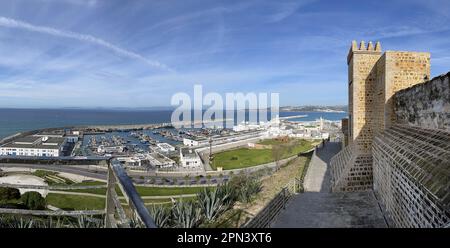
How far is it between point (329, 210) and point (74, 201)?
16.6 m

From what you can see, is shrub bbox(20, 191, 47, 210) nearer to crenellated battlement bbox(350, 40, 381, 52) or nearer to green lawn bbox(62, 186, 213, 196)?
green lawn bbox(62, 186, 213, 196)

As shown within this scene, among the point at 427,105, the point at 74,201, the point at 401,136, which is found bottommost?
the point at 74,201

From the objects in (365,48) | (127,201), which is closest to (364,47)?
(365,48)

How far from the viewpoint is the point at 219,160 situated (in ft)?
139

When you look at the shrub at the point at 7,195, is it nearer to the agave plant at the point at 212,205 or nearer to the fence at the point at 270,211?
the agave plant at the point at 212,205

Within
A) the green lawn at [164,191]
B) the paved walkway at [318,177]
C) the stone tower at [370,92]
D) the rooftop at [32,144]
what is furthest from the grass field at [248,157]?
the stone tower at [370,92]

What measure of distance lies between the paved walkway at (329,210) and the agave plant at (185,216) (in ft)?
6.32

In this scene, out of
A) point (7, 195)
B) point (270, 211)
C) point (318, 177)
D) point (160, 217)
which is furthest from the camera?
point (7, 195)

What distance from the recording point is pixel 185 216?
7.89 metres

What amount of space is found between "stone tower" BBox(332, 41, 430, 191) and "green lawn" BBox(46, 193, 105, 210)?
43.8ft

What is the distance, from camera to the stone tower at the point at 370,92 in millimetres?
8836

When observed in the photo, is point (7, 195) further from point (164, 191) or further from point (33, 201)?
point (164, 191)

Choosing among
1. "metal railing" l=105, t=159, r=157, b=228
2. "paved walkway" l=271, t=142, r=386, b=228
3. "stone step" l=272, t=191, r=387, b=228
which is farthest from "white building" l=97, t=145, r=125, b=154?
"metal railing" l=105, t=159, r=157, b=228
